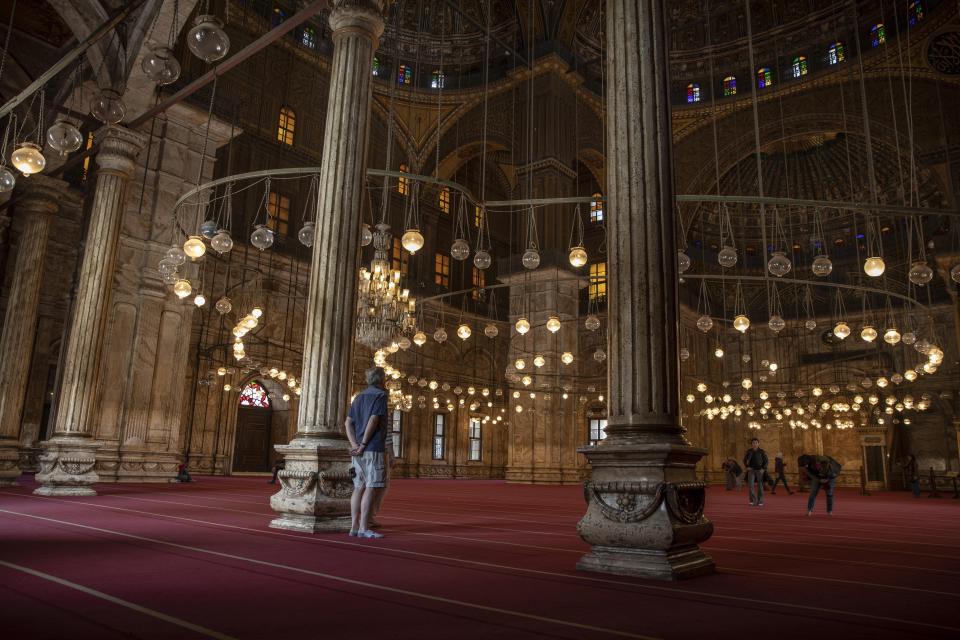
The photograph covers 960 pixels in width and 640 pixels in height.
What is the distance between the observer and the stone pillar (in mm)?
5352

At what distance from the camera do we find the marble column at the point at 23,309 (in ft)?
35.7

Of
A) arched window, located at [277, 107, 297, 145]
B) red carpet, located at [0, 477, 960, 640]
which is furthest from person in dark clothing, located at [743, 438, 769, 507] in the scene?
arched window, located at [277, 107, 297, 145]

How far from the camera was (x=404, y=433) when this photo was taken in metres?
21.4

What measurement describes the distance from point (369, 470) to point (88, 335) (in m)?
5.86

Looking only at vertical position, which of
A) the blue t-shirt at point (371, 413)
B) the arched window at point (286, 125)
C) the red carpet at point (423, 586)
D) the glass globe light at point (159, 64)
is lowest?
the red carpet at point (423, 586)

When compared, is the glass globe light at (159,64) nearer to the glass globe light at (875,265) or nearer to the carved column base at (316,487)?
the carved column base at (316,487)

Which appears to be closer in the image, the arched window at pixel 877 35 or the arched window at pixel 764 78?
the arched window at pixel 877 35

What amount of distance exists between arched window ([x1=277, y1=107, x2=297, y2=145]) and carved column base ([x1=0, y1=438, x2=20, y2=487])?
10.7 meters

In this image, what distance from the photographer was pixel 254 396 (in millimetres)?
18391

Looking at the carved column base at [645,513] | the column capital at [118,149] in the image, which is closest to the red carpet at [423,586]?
the carved column base at [645,513]

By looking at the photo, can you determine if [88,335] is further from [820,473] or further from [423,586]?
[820,473]

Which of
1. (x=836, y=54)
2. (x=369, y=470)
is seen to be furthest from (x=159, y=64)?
(x=836, y=54)

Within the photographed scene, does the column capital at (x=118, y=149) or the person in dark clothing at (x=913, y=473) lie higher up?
the column capital at (x=118, y=149)

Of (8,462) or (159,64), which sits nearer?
(159,64)
